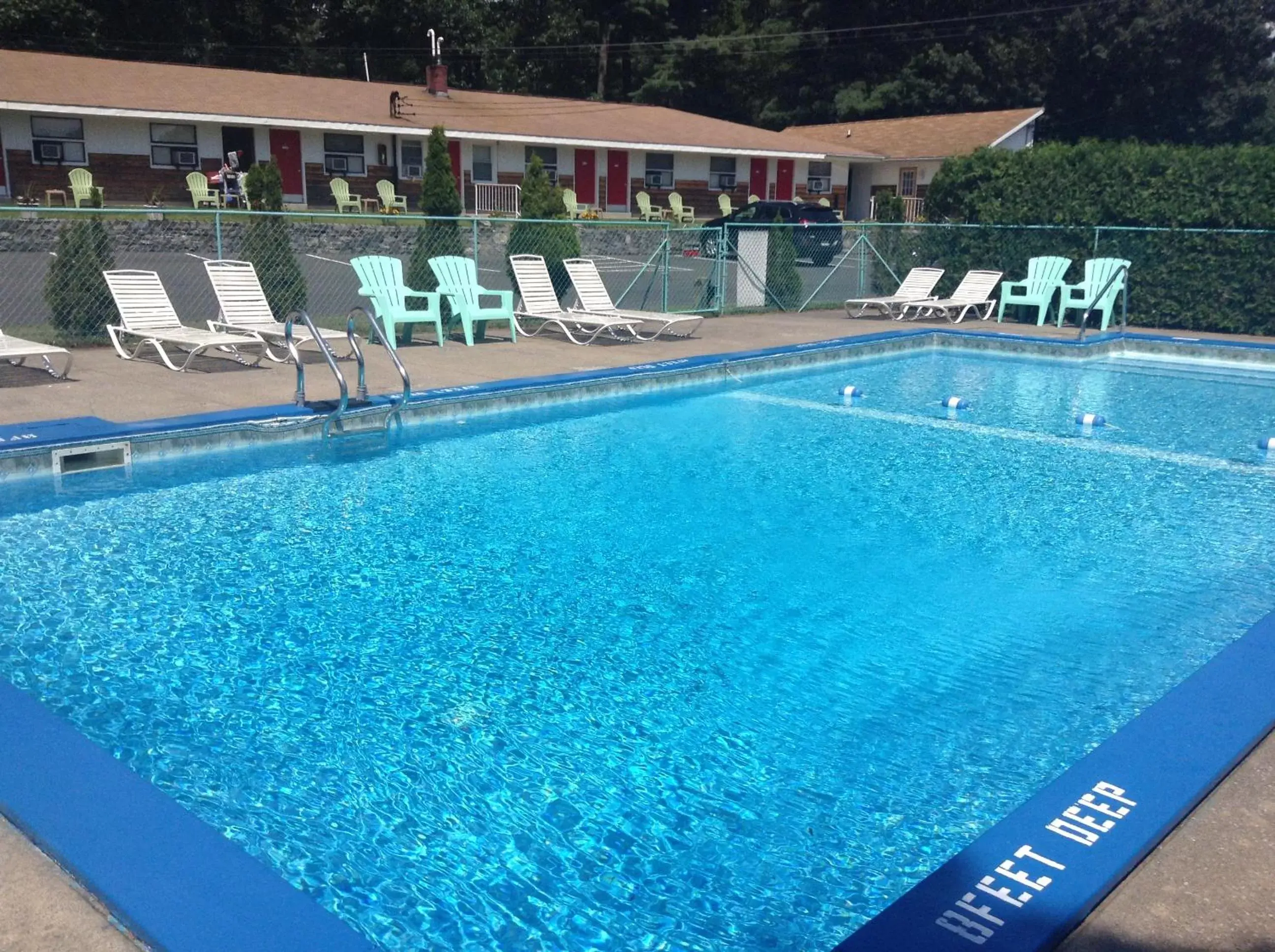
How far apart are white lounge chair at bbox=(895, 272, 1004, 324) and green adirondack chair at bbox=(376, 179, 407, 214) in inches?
612

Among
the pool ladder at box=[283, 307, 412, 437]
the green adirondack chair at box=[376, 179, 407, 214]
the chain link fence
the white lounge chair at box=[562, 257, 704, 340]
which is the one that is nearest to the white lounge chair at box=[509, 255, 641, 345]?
the white lounge chair at box=[562, 257, 704, 340]

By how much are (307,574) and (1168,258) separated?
13.8 metres

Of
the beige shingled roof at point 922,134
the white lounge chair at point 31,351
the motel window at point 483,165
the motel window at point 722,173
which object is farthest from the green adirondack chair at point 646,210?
the white lounge chair at point 31,351

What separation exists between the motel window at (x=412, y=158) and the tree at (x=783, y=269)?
16.2 m

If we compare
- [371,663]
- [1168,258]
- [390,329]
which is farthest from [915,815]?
[1168,258]

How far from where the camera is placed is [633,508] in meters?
7.28

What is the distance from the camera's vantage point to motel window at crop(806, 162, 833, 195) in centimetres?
3797

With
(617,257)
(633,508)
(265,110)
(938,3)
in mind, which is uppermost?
(938,3)

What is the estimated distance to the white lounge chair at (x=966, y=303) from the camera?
16.2m

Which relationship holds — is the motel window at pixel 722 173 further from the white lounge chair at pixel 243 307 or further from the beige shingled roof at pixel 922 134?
the white lounge chair at pixel 243 307

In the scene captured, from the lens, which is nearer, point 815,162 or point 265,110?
point 265,110

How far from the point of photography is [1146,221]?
51.6 feet

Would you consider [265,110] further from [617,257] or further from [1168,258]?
[1168,258]

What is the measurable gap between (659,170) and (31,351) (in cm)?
2768
